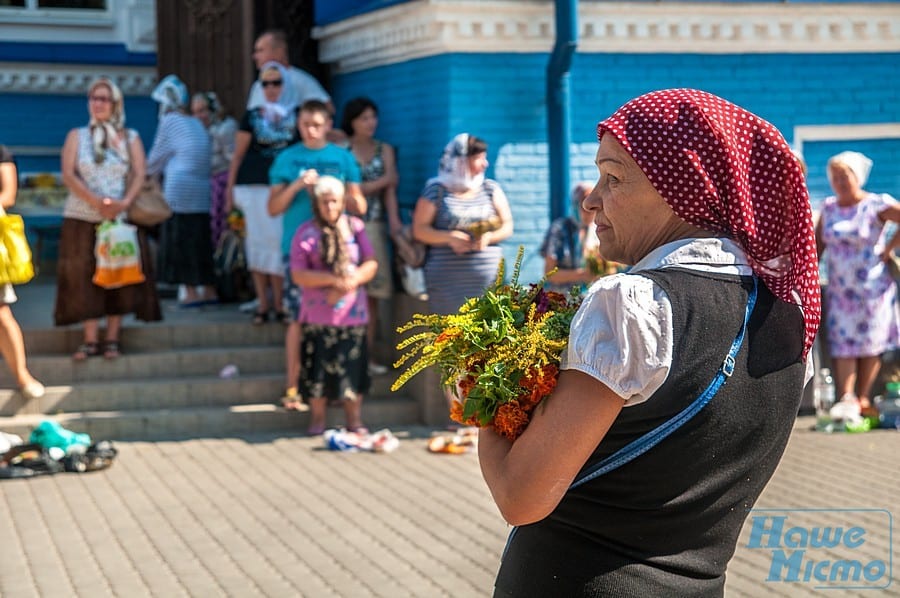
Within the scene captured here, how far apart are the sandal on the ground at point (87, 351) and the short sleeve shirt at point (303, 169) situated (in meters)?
1.56

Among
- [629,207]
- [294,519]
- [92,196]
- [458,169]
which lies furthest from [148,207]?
[629,207]

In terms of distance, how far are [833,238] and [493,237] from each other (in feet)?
8.38

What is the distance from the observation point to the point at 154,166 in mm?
10797

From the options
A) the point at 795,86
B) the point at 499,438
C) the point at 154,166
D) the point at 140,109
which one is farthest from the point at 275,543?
the point at 140,109

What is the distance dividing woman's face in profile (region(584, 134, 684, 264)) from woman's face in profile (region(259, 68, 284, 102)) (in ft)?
25.8

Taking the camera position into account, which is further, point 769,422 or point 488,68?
point 488,68

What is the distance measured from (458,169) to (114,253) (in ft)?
8.14

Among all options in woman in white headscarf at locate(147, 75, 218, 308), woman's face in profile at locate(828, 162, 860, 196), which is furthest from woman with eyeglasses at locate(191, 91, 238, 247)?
woman's face in profile at locate(828, 162, 860, 196)

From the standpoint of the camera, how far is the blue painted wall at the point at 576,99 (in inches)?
392

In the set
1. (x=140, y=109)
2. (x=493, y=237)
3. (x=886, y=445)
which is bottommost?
(x=886, y=445)

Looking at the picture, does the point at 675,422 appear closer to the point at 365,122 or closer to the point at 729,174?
→ the point at 729,174

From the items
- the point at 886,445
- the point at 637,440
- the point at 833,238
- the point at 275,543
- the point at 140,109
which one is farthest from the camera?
the point at 140,109

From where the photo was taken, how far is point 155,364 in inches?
384

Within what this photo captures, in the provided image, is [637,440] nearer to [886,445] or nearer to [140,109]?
[886,445]
